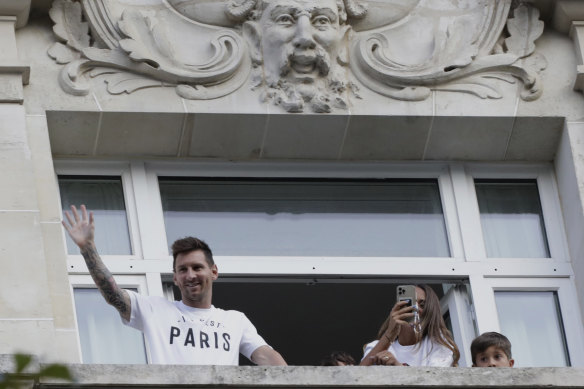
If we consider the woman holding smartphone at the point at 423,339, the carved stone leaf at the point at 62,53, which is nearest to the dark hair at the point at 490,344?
the woman holding smartphone at the point at 423,339

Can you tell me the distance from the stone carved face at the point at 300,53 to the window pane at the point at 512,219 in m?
1.33

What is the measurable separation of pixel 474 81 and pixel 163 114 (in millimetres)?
2198

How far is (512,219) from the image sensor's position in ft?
34.2

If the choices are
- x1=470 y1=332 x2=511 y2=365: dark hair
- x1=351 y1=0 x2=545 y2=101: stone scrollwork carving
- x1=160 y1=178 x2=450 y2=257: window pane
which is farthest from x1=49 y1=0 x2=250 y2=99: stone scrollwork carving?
x1=470 y1=332 x2=511 y2=365: dark hair

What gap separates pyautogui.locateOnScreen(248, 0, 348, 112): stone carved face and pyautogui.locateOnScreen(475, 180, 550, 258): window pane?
1329 millimetres

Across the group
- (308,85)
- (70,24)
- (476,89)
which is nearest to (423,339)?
(308,85)

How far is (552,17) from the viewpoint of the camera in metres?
10.7

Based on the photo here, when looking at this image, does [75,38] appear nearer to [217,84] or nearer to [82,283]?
[217,84]

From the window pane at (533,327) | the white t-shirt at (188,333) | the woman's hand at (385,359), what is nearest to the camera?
the white t-shirt at (188,333)

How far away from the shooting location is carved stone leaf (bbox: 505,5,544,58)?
10508mm

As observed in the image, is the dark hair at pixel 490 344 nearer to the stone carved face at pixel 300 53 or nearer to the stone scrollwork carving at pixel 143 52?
the stone carved face at pixel 300 53

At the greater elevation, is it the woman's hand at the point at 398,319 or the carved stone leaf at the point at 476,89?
the carved stone leaf at the point at 476,89

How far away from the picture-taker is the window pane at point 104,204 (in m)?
9.91

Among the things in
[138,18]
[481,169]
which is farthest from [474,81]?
[138,18]
